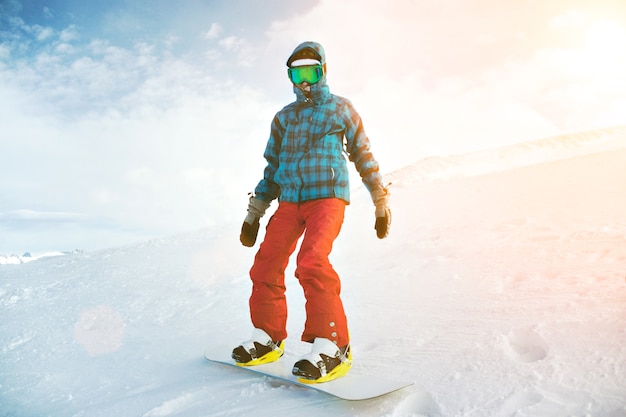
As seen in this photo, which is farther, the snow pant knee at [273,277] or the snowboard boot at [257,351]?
the snow pant knee at [273,277]

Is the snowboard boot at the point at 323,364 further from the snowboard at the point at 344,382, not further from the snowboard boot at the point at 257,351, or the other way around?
the snowboard boot at the point at 257,351

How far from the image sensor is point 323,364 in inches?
99.4

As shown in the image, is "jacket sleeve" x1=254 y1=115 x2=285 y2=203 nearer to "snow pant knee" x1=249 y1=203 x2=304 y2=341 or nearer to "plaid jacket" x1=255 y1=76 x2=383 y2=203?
"plaid jacket" x1=255 y1=76 x2=383 y2=203

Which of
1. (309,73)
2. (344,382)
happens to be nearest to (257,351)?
(344,382)

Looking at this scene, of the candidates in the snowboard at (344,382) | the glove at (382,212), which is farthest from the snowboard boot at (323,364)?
the glove at (382,212)

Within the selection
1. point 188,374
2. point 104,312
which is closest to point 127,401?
point 188,374

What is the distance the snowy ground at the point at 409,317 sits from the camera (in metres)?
2.27

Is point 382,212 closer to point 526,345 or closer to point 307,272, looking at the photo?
point 307,272

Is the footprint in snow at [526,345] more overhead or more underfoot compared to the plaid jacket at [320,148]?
more underfoot

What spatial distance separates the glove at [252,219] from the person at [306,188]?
28cm

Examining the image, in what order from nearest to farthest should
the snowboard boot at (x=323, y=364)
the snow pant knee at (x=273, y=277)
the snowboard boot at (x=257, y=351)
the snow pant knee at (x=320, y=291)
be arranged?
the snowboard boot at (x=323, y=364) → the snow pant knee at (x=320, y=291) → the snowboard boot at (x=257, y=351) → the snow pant knee at (x=273, y=277)

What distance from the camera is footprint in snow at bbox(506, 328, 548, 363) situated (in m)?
2.47

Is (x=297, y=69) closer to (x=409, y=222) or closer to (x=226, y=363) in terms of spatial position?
(x=226, y=363)

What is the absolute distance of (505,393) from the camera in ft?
6.96
